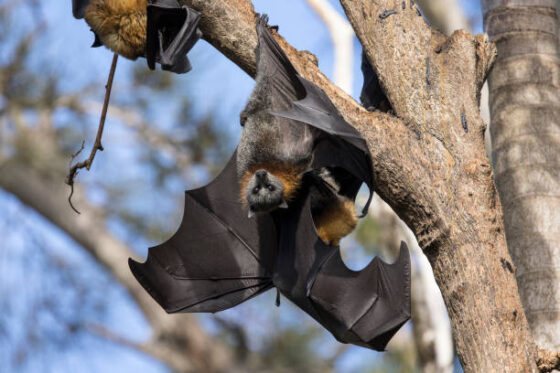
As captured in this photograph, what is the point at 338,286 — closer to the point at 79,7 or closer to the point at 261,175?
the point at 261,175

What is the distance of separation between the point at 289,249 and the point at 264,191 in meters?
0.34

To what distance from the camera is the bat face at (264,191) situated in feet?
10.7

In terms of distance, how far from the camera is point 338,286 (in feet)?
10.9

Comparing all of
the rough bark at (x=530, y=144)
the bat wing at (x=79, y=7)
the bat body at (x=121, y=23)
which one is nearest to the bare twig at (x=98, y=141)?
the bat body at (x=121, y=23)

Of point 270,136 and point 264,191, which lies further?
point 270,136

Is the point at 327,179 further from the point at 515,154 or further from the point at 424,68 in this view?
the point at 515,154

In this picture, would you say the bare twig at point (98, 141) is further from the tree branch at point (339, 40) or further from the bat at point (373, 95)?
the tree branch at point (339, 40)

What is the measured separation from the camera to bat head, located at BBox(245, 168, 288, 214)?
3.25m

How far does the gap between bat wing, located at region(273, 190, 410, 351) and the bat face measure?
7.1 inches

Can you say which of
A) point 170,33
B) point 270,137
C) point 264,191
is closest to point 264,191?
point 264,191

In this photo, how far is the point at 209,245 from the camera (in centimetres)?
386

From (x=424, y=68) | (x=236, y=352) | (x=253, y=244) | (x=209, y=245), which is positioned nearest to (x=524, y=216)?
(x=424, y=68)

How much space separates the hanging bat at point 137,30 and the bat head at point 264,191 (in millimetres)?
722

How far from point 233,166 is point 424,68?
1242 mm
